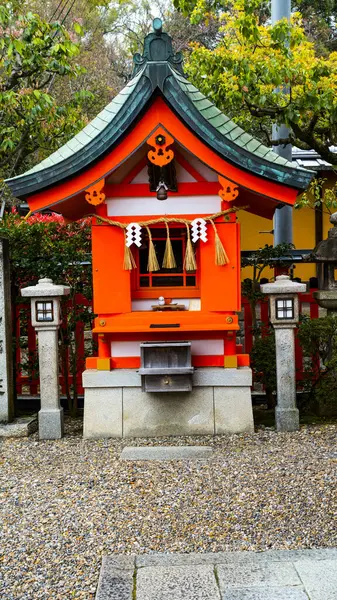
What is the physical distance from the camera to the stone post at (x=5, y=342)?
6.95 metres

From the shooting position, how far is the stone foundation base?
6.63m

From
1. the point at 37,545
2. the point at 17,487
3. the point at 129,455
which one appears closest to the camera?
the point at 37,545

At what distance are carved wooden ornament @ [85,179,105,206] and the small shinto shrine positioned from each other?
0.01 metres

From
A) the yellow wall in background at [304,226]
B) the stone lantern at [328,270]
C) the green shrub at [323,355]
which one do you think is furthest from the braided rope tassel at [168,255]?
the yellow wall in background at [304,226]

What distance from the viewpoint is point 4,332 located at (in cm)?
693

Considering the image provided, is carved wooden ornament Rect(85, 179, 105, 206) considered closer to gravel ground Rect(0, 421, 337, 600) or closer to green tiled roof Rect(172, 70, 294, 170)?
green tiled roof Rect(172, 70, 294, 170)

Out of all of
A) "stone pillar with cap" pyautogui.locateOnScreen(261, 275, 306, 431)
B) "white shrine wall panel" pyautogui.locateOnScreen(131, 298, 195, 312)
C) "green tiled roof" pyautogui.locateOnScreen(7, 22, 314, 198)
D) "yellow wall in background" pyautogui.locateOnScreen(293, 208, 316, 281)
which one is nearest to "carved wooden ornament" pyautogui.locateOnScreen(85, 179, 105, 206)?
"green tiled roof" pyautogui.locateOnScreen(7, 22, 314, 198)

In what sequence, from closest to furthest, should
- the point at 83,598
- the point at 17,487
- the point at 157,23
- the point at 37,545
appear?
1. the point at 83,598
2. the point at 37,545
3. the point at 17,487
4. the point at 157,23

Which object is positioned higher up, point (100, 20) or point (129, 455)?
point (100, 20)

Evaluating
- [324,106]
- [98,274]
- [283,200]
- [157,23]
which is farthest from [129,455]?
[324,106]

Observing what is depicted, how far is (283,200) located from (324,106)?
2607mm

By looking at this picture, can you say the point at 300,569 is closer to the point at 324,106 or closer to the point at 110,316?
the point at 110,316

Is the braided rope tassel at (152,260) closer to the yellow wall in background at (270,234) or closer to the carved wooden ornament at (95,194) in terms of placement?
the carved wooden ornament at (95,194)

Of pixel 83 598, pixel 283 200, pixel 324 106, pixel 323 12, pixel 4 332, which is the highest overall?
pixel 323 12
